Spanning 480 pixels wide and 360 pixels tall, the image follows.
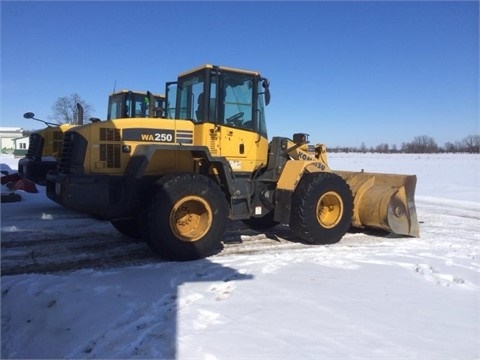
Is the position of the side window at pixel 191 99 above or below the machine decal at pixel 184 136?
above

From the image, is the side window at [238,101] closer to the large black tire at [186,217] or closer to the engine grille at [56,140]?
the large black tire at [186,217]

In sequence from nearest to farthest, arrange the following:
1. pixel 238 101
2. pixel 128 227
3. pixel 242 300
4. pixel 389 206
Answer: pixel 242 300, pixel 238 101, pixel 128 227, pixel 389 206

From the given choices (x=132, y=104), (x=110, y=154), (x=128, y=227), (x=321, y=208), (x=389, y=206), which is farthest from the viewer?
(x=132, y=104)

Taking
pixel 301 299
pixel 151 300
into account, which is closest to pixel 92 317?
pixel 151 300

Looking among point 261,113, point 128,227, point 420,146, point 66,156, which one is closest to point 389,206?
point 261,113

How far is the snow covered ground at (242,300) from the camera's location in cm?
349

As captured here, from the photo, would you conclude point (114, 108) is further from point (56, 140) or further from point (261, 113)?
point (261, 113)

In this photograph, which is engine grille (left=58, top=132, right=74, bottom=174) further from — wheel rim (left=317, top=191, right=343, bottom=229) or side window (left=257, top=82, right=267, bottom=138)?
wheel rim (left=317, top=191, right=343, bottom=229)

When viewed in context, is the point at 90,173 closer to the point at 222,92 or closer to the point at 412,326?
the point at 222,92

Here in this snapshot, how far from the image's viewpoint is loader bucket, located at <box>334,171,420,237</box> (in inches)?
316

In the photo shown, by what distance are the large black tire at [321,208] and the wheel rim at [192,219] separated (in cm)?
175

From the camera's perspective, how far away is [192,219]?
248 inches

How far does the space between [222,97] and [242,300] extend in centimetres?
354

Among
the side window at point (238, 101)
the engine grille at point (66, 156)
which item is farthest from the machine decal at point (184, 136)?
the engine grille at point (66, 156)
